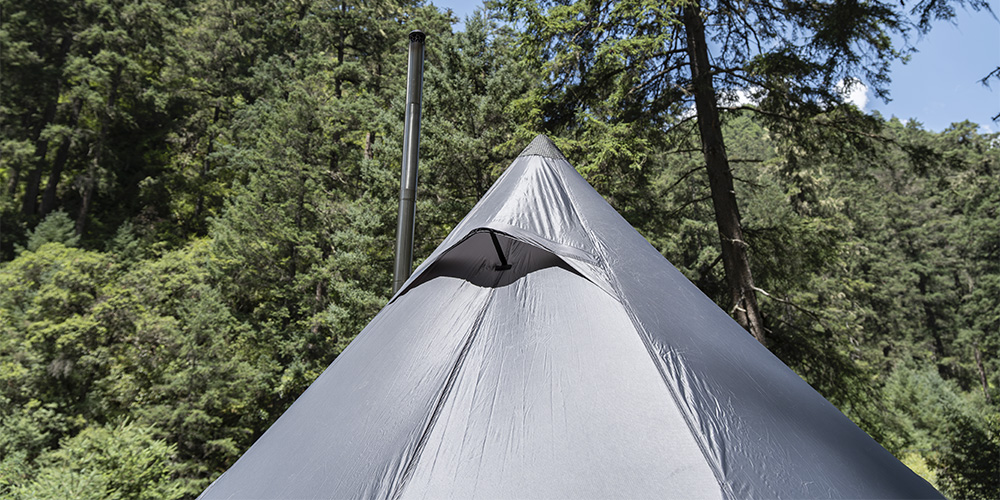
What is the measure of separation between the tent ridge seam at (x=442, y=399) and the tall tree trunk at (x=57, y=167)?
1004 inches

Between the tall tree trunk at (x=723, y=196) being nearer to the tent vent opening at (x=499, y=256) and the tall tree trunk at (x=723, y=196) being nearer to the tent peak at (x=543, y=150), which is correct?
the tent peak at (x=543, y=150)

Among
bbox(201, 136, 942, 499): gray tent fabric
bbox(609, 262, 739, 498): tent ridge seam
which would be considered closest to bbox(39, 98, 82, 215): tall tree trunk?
bbox(201, 136, 942, 499): gray tent fabric

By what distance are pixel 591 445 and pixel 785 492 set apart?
0.57m

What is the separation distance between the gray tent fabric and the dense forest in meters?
4.52

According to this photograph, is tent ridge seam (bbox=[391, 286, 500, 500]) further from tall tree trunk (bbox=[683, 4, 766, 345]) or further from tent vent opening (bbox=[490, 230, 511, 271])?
tall tree trunk (bbox=[683, 4, 766, 345])

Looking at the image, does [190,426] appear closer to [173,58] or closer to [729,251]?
[729,251]

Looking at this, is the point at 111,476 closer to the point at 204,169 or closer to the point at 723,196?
the point at 723,196

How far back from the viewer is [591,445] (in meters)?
1.61

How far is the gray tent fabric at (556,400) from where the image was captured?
1.58 m

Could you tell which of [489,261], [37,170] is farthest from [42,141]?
[489,261]

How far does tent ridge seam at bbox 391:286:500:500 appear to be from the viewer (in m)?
1.68

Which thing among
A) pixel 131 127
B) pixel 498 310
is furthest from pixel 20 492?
pixel 131 127

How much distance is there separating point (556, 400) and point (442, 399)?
420mm

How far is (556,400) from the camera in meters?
1.77
